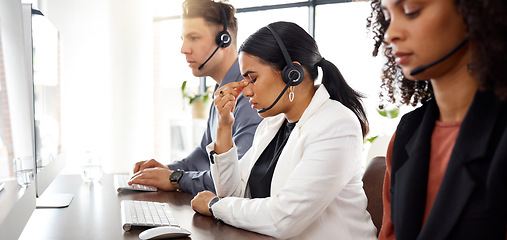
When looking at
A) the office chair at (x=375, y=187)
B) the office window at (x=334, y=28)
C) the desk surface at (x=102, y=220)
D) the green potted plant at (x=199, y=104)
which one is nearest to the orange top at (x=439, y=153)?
the desk surface at (x=102, y=220)

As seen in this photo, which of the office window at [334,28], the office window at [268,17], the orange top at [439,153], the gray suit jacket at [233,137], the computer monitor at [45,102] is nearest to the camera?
the orange top at [439,153]

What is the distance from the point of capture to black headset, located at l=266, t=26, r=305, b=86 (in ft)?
5.59

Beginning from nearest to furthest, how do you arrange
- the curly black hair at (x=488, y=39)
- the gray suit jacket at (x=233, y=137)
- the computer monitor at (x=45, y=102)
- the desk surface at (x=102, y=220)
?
the curly black hair at (x=488, y=39) → the desk surface at (x=102, y=220) → the computer monitor at (x=45, y=102) → the gray suit jacket at (x=233, y=137)

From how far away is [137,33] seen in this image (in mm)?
4973

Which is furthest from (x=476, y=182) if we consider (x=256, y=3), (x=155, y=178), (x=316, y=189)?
(x=256, y=3)

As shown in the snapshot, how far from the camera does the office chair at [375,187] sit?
186cm

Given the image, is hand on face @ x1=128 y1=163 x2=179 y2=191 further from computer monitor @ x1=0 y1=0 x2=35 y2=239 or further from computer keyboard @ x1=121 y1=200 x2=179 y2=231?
computer monitor @ x1=0 y1=0 x2=35 y2=239

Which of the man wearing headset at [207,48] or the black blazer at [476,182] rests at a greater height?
the man wearing headset at [207,48]

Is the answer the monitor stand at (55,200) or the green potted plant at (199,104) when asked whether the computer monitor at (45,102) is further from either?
the green potted plant at (199,104)

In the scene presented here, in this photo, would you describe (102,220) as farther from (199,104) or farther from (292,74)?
(199,104)

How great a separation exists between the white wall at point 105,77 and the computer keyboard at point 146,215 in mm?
3089

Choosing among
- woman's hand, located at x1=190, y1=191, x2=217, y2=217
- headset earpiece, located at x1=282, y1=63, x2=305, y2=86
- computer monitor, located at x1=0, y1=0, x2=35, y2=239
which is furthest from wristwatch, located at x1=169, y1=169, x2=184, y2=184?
computer monitor, located at x1=0, y1=0, x2=35, y2=239

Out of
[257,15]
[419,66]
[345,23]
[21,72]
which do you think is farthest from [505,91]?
[257,15]

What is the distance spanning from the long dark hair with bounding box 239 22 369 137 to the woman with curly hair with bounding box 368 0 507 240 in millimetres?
643
